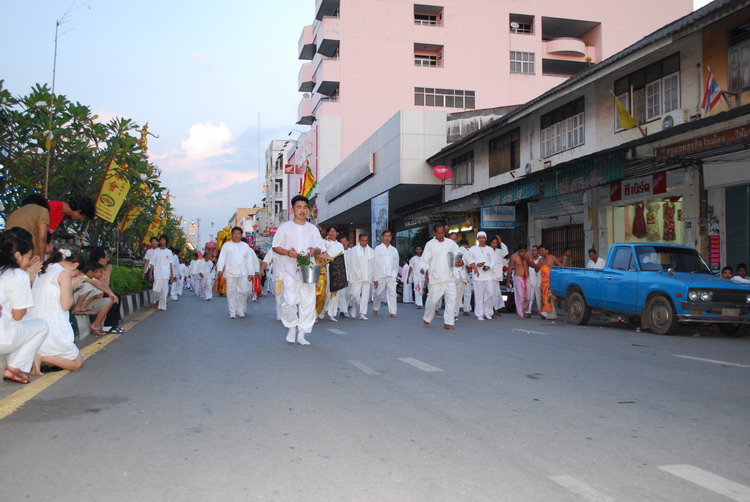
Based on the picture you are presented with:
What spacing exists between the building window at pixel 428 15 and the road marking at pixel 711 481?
49539 mm

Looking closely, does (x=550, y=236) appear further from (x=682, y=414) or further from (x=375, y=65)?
(x=375, y=65)

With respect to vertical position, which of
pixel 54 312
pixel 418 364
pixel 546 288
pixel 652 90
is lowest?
pixel 418 364

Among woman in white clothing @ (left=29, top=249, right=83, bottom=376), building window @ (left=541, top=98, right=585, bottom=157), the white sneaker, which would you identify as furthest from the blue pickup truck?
woman in white clothing @ (left=29, top=249, right=83, bottom=376)

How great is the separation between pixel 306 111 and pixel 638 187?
143ft

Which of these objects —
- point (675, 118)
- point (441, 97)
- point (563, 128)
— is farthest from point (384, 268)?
point (441, 97)

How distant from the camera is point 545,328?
13.0 meters

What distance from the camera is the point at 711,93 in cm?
1391

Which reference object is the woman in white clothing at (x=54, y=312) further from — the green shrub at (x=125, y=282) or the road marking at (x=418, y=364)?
the green shrub at (x=125, y=282)

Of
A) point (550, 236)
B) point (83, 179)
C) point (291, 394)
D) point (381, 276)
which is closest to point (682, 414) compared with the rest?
point (291, 394)

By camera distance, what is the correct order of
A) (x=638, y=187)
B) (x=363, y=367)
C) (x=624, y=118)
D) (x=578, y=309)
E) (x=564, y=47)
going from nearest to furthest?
(x=363, y=367) < (x=578, y=309) < (x=624, y=118) < (x=638, y=187) < (x=564, y=47)

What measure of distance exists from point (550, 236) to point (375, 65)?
96.8ft

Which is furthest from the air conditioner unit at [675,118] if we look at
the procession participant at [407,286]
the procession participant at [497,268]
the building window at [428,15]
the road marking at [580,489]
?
the building window at [428,15]

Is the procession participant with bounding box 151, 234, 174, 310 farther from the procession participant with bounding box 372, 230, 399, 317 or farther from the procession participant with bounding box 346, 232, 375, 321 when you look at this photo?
the procession participant with bounding box 372, 230, 399, 317

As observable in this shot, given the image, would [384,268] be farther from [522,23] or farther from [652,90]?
[522,23]
